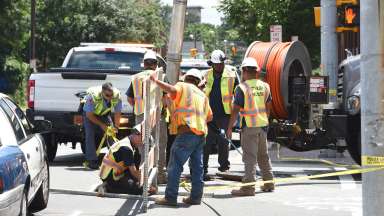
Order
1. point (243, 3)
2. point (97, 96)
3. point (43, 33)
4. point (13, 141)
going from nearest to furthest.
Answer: point (13, 141) < point (97, 96) < point (243, 3) < point (43, 33)

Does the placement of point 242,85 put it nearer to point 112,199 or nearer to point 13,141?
point 112,199

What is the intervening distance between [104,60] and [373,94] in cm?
953

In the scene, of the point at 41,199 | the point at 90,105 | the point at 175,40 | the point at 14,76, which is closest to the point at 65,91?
the point at 90,105

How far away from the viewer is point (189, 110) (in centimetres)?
927

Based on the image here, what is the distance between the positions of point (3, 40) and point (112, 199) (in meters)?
30.8

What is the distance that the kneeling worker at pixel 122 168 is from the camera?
9750 mm

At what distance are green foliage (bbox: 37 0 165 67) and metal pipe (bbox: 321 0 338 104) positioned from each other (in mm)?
32736

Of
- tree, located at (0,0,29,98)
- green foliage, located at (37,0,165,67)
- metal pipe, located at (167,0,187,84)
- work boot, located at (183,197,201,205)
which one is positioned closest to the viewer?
work boot, located at (183,197,201,205)

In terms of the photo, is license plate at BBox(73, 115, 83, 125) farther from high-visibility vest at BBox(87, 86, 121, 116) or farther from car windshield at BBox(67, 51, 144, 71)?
car windshield at BBox(67, 51, 144, 71)

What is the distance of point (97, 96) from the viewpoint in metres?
12.7

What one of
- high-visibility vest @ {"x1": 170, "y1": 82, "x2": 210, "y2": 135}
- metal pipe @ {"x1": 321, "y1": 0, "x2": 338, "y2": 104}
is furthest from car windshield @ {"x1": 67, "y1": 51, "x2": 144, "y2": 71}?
high-visibility vest @ {"x1": 170, "y1": 82, "x2": 210, "y2": 135}

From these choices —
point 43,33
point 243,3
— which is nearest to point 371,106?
point 243,3

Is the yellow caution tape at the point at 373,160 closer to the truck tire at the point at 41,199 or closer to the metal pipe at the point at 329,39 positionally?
the truck tire at the point at 41,199

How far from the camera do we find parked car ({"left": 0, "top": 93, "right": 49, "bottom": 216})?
637cm
